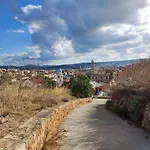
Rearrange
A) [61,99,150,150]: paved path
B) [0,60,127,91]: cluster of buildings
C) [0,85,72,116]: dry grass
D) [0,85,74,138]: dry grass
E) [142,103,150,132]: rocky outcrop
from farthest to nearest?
[0,60,127,91]: cluster of buildings < [142,103,150,132]: rocky outcrop < [0,85,72,116]: dry grass < [61,99,150,150]: paved path < [0,85,74,138]: dry grass

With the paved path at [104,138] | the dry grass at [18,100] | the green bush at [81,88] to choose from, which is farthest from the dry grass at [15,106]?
the green bush at [81,88]

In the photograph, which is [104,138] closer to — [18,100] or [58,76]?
[18,100]

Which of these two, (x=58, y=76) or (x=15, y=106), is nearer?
(x=15, y=106)

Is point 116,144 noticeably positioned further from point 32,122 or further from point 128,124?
point 128,124

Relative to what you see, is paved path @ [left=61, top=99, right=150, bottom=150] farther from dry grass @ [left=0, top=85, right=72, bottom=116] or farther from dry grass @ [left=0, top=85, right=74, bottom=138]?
dry grass @ [left=0, top=85, right=72, bottom=116]

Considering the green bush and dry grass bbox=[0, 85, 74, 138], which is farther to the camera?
the green bush

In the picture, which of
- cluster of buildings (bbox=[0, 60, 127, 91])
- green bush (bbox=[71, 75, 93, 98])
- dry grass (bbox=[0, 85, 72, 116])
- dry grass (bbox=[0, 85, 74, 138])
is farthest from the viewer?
green bush (bbox=[71, 75, 93, 98])

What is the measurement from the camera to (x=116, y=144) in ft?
27.1

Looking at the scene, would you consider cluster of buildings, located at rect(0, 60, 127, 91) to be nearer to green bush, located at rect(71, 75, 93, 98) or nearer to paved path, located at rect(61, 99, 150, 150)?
green bush, located at rect(71, 75, 93, 98)

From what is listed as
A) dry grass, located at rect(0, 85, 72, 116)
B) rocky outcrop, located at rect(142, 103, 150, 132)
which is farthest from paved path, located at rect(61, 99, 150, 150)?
dry grass, located at rect(0, 85, 72, 116)

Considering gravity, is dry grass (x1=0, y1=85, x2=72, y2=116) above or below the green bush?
above

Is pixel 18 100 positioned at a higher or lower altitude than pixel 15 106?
higher

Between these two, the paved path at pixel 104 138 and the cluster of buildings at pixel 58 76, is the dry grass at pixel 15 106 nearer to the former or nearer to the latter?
the cluster of buildings at pixel 58 76

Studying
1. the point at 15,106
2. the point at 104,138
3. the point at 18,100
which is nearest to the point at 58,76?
the point at 18,100
